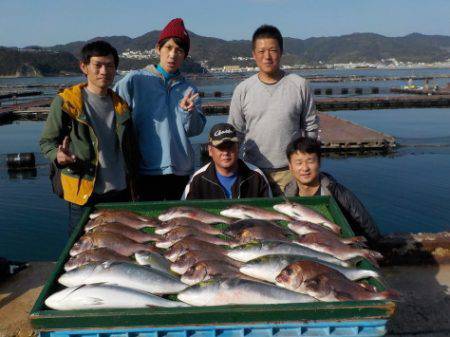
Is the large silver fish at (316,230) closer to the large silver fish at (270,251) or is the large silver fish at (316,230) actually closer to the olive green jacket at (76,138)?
the large silver fish at (270,251)

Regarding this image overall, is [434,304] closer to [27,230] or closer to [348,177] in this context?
[27,230]

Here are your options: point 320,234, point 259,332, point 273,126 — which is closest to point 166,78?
point 273,126

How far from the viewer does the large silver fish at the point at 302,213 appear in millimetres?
2806

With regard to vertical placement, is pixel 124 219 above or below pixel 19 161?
above

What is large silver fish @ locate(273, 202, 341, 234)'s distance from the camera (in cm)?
281

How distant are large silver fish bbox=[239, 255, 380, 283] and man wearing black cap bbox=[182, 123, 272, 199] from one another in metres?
1.52

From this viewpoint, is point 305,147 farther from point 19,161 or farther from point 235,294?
point 19,161

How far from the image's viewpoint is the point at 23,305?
12.5 ft

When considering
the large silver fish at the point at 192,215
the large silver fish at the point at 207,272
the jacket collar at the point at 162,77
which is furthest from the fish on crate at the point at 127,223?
the jacket collar at the point at 162,77

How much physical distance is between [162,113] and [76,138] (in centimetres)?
81

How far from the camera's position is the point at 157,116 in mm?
3875

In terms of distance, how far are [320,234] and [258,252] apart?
1.43 ft

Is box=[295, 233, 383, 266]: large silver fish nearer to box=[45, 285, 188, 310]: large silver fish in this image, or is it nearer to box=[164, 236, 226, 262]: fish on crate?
box=[164, 236, 226, 262]: fish on crate

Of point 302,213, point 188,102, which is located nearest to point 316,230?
point 302,213
